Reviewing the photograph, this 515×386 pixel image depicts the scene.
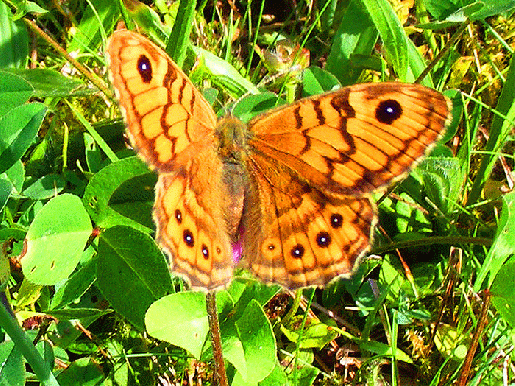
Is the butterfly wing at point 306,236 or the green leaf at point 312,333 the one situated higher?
the butterfly wing at point 306,236

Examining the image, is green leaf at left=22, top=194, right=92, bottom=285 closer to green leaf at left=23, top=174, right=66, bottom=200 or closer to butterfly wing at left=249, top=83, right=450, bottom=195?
green leaf at left=23, top=174, right=66, bottom=200

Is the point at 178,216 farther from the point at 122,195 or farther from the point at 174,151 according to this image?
the point at 122,195

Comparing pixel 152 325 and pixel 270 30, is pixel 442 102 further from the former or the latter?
pixel 270 30

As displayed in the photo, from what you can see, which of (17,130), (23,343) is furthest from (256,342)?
(17,130)

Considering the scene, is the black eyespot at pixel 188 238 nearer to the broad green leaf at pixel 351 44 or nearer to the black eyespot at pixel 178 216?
the black eyespot at pixel 178 216

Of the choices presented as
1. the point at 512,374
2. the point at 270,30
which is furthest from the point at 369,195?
the point at 270,30

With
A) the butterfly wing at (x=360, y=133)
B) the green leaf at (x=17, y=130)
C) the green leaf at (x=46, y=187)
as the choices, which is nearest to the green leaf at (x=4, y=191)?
the green leaf at (x=17, y=130)
